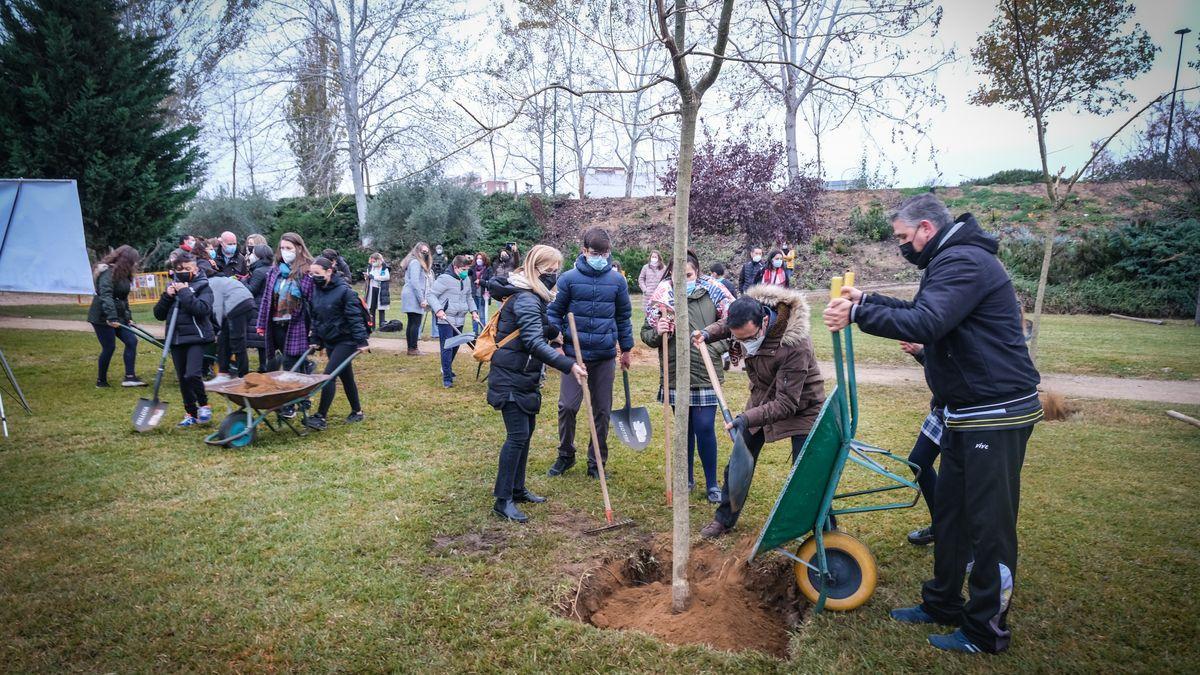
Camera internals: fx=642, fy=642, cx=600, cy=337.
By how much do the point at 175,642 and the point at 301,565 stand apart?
0.81 m

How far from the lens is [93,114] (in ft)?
53.0

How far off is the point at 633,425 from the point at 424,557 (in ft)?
7.06

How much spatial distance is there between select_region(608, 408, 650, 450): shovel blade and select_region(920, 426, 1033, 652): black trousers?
273 cm

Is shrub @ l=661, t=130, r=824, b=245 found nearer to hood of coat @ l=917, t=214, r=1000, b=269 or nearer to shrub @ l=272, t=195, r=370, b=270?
hood of coat @ l=917, t=214, r=1000, b=269

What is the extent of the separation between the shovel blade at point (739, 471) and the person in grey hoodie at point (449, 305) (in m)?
6.18

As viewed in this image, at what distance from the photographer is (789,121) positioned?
73.9 ft

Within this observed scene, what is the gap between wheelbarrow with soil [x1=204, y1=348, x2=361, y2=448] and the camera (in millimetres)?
6133

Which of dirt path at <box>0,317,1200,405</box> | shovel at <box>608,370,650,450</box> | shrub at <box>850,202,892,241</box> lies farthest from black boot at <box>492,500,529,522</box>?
shrub at <box>850,202,892,241</box>

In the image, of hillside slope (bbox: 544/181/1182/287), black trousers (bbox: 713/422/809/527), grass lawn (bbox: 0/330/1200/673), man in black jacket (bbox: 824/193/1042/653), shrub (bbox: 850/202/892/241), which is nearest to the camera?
man in black jacket (bbox: 824/193/1042/653)

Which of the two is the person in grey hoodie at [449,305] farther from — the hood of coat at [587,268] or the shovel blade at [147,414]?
the hood of coat at [587,268]

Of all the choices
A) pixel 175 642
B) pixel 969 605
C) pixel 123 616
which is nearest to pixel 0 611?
pixel 123 616

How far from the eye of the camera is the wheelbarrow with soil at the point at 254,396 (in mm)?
6133

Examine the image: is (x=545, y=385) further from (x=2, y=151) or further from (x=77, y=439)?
(x=2, y=151)

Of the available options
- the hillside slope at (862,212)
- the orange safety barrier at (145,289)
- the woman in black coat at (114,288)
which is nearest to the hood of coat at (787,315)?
the woman in black coat at (114,288)
